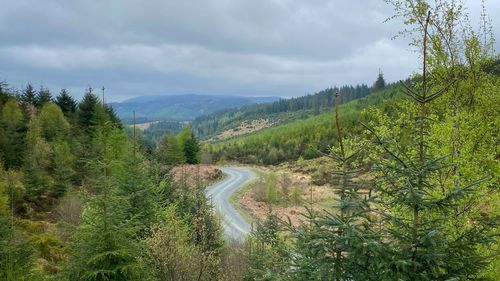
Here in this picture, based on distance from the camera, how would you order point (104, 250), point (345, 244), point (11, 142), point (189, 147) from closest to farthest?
point (345, 244) → point (104, 250) → point (11, 142) → point (189, 147)

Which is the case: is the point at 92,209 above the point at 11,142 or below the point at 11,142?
below

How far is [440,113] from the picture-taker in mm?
16406

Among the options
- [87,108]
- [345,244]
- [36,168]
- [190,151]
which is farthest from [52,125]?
[345,244]

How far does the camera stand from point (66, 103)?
60.0m

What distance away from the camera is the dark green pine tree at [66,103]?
59.4m

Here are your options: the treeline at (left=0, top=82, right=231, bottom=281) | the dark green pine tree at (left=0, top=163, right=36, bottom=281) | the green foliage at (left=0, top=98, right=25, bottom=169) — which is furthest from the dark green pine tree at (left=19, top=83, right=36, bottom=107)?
the dark green pine tree at (left=0, top=163, right=36, bottom=281)

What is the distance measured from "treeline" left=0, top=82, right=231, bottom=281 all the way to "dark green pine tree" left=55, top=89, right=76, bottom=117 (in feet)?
0.55

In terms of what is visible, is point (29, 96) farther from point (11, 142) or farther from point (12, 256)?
point (12, 256)

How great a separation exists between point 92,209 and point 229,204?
38.1 m

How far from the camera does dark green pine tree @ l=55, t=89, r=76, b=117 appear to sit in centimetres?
5938

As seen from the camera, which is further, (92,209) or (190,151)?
(190,151)

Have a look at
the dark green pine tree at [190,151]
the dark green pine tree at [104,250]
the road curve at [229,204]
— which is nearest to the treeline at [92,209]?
the dark green pine tree at [104,250]

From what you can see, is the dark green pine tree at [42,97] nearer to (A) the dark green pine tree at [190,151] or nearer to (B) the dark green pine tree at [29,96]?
(B) the dark green pine tree at [29,96]

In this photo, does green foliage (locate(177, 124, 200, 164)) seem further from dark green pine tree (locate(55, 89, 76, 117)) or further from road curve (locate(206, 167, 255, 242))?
dark green pine tree (locate(55, 89, 76, 117))
